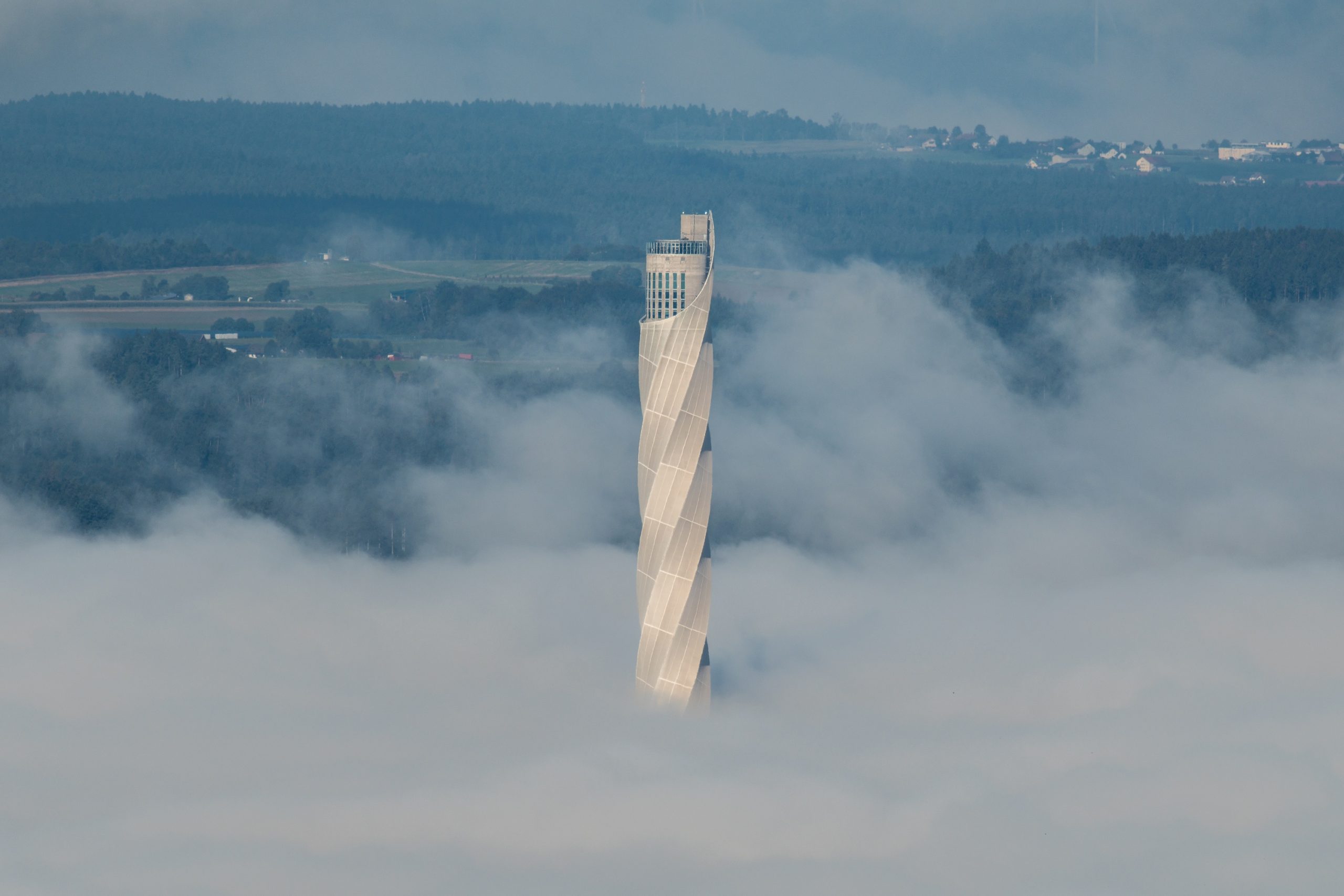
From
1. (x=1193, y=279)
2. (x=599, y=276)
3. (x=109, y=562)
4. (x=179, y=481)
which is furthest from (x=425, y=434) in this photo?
(x=1193, y=279)

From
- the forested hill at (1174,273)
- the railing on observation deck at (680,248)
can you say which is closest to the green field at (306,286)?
the forested hill at (1174,273)

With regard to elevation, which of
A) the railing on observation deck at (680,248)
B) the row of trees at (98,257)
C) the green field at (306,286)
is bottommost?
the green field at (306,286)

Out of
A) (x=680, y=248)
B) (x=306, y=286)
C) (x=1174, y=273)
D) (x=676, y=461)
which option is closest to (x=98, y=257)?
(x=306, y=286)

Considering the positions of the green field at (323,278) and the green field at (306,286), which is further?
the green field at (323,278)

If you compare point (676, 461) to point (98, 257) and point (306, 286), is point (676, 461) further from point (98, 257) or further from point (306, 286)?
point (98, 257)

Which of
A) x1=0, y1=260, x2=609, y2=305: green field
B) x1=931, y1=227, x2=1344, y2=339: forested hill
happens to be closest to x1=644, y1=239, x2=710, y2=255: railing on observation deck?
x1=0, y1=260, x2=609, y2=305: green field

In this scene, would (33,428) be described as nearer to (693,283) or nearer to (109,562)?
(109,562)

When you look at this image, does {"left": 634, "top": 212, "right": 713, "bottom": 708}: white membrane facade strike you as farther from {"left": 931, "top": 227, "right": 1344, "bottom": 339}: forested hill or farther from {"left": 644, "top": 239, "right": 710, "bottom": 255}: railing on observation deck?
{"left": 931, "top": 227, "right": 1344, "bottom": 339}: forested hill

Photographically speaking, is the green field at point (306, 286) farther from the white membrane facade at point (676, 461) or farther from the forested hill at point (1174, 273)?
the white membrane facade at point (676, 461)
